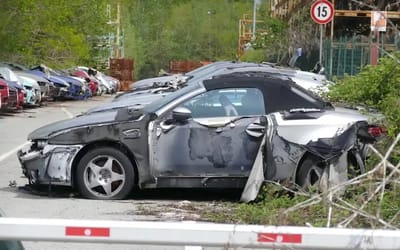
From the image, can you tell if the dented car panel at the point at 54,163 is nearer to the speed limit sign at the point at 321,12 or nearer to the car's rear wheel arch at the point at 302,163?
the car's rear wheel arch at the point at 302,163

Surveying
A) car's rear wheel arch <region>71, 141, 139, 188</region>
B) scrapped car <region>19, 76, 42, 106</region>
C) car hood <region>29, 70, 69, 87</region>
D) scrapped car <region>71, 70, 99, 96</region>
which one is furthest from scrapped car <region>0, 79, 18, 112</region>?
scrapped car <region>71, 70, 99, 96</region>

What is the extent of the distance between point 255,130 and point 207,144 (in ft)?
1.83

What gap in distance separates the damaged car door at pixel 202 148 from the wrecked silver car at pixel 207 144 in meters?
0.01

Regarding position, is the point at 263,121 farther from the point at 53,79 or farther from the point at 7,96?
the point at 53,79

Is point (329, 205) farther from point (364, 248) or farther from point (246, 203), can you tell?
point (246, 203)

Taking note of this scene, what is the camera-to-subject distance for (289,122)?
347 inches

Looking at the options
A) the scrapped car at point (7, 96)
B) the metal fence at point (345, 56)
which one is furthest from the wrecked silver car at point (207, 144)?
the metal fence at point (345, 56)

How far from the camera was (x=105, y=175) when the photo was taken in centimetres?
905

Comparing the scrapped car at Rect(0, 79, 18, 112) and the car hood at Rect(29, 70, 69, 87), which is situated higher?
the scrapped car at Rect(0, 79, 18, 112)

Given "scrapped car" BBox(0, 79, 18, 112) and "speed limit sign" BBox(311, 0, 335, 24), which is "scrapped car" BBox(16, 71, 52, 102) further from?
"speed limit sign" BBox(311, 0, 335, 24)

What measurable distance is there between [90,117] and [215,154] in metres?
1.68

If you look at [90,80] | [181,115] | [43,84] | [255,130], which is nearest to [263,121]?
[255,130]

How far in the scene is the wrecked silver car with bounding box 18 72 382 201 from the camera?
8727 mm

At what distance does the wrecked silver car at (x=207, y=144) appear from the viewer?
873 centimetres
